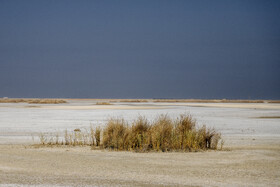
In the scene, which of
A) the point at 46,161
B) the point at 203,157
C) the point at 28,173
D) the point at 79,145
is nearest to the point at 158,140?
the point at 203,157

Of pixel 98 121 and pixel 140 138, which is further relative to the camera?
pixel 98 121

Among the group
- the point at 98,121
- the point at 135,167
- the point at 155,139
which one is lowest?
the point at 135,167

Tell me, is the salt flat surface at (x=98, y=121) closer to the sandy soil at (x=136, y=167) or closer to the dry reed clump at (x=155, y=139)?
the dry reed clump at (x=155, y=139)

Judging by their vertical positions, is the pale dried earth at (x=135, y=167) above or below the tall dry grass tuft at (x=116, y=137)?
below

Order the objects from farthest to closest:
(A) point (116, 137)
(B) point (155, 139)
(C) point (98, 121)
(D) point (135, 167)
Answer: (C) point (98, 121), (A) point (116, 137), (B) point (155, 139), (D) point (135, 167)

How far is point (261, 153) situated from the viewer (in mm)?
10344

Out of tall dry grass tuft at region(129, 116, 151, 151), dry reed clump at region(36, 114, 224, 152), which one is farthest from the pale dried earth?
tall dry grass tuft at region(129, 116, 151, 151)

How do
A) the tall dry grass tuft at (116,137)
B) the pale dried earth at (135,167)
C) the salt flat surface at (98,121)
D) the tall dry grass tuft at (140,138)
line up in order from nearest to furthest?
the pale dried earth at (135,167)
the tall dry grass tuft at (140,138)
the tall dry grass tuft at (116,137)
the salt flat surface at (98,121)

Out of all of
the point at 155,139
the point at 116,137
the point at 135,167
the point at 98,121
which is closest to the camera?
the point at 135,167

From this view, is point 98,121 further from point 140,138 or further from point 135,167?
point 135,167

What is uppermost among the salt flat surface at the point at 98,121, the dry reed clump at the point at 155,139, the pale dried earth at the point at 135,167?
the salt flat surface at the point at 98,121

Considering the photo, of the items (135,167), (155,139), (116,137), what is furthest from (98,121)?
(135,167)

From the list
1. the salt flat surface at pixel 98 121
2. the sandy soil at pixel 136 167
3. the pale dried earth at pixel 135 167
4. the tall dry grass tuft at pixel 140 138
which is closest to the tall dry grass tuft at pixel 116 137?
the tall dry grass tuft at pixel 140 138

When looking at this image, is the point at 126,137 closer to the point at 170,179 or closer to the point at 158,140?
the point at 158,140
